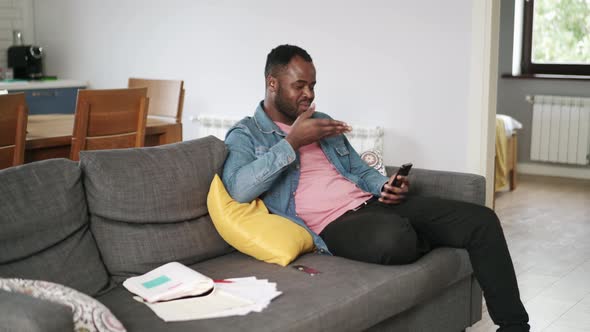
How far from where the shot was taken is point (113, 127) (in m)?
3.71

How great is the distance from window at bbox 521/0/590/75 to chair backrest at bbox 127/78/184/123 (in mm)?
3827

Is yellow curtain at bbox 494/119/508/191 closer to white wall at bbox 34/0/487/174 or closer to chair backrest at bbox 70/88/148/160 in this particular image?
white wall at bbox 34/0/487/174

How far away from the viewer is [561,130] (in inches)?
264

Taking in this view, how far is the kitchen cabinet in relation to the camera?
5605 mm

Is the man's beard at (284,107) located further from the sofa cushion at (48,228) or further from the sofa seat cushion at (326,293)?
the sofa cushion at (48,228)

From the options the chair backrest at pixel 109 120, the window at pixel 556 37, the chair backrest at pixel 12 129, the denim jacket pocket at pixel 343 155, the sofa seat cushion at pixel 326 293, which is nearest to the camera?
the sofa seat cushion at pixel 326 293

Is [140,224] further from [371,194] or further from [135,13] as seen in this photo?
[135,13]

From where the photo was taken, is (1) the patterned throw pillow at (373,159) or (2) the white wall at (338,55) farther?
(2) the white wall at (338,55)

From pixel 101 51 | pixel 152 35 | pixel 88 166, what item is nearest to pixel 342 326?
pixel 88 166

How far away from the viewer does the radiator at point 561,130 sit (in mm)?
6590

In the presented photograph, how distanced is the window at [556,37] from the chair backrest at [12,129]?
198 inches

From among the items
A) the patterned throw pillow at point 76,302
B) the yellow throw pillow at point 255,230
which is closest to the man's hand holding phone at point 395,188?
the yellow throw pillow at point 255,230

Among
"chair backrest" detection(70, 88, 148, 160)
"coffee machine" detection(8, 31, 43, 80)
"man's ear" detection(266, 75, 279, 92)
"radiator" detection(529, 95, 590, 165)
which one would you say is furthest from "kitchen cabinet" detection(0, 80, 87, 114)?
"radiator" detection(529, 95, 590, 165)

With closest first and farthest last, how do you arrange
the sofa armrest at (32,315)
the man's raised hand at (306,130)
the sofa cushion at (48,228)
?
the sofa armrest at (32,315) < the sofa cushion at (48,228) < the man's raised hand at (306,130)
